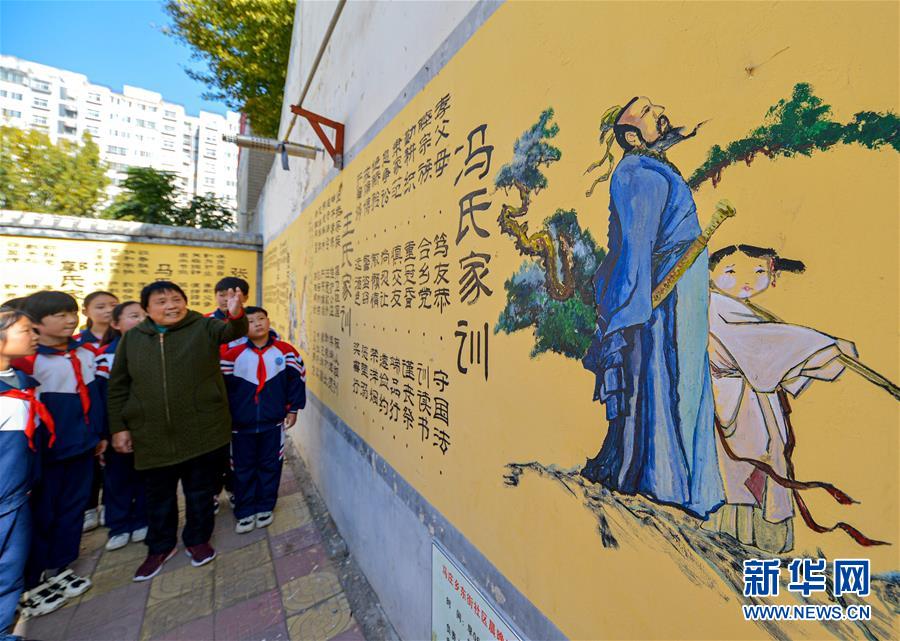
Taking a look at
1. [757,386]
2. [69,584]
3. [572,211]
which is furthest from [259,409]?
[757,386]

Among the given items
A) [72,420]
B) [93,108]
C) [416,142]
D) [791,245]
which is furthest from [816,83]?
[93,108]

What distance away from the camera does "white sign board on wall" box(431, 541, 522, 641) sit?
122cm

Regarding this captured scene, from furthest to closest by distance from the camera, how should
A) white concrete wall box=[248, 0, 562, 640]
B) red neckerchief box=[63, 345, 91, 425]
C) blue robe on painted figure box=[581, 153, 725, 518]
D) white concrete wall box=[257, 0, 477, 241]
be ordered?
red neckerchief box=[63, 345, 91, 425]
white concrete wall box=[257, 0, 477, 241]
white concrete wall box=[248, 0, 562, 640]
blue robe on painted figure box=[581, 153, 725, 518]

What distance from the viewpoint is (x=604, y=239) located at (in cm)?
88

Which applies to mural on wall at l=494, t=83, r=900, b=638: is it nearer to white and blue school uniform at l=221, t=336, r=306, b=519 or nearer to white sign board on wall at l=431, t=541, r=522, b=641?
white sign board on wall at l=431, t=541, r=522, b=641

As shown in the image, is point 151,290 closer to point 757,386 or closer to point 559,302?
point 559,302

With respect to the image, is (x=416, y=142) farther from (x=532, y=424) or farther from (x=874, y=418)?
(x=874, y=418)

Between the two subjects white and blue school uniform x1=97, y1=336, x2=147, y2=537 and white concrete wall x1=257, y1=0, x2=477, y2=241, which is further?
white and blue school uniform x1=97, y1=336, x2=147, y2=537

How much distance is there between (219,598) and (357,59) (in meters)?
3.61

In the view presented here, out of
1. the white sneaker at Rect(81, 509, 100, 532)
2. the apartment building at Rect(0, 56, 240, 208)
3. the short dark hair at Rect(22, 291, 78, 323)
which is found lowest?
the white sneaker at Rect(81, 509, 100, 532)

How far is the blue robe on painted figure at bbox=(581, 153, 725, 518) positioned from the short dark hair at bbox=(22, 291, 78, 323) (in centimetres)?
282

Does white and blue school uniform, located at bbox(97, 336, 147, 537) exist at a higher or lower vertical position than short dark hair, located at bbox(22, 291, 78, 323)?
lower

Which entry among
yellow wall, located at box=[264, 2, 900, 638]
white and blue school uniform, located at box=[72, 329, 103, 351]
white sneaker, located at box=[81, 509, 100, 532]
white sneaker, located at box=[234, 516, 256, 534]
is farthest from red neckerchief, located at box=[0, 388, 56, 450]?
yellow wall, located at box=[264, 2, 900, 638]

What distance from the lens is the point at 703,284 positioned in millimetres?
703
